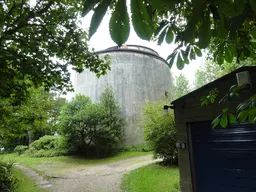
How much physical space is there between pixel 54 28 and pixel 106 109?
8.14 metres

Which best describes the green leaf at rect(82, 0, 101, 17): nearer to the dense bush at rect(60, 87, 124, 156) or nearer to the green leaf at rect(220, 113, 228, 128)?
the green leaf at rect(220, 113, 228, 128)

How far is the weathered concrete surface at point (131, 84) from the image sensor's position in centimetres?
1375

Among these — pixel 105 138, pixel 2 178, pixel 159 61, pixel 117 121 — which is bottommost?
pixel 2 178

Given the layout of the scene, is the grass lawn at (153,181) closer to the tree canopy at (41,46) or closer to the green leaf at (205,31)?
the tree canopy at (41,46)

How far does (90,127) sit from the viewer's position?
11.1 m

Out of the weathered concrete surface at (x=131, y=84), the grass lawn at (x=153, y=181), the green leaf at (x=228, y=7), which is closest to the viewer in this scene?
the green leaf at (x=228, y=7)

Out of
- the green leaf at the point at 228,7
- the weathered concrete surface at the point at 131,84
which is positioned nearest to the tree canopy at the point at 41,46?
the green leaf at the point at 228,7

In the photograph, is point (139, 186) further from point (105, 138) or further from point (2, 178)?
point (105, 138)

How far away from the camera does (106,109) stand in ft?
39.7

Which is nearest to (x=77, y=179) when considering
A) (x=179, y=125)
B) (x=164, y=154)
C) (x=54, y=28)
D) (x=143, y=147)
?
(x=164, y=154)

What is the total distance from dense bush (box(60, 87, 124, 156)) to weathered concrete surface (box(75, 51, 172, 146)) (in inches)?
66.8

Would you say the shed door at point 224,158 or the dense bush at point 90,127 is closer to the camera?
the shed door at point 224,158

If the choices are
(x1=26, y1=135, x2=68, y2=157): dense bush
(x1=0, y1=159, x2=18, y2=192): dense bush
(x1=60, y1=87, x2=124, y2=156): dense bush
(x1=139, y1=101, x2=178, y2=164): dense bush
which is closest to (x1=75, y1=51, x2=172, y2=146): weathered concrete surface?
(x1=60, y1=87, x2=124, y2=156): dense bush

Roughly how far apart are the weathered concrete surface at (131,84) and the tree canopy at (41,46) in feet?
30.0
